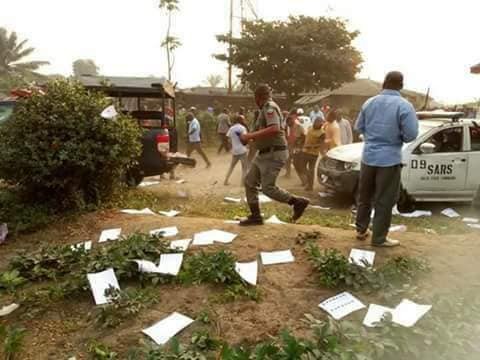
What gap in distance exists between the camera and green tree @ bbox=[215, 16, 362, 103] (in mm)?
27172

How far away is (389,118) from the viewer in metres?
4.14

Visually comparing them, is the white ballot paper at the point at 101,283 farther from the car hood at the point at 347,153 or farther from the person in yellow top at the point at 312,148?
the person in yellow top at the point at 312,148

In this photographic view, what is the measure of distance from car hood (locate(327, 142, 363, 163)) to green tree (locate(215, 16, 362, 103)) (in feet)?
64.0

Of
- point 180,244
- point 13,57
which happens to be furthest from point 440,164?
point 13,57

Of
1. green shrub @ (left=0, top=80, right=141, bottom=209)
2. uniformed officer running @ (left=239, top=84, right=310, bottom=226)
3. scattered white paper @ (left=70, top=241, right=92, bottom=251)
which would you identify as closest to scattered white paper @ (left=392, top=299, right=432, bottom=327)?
uniformed officer running @ (left=239, top=84, right=310, bottom=226)

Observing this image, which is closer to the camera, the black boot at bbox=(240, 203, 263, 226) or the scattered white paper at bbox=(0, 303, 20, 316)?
the scattered white paper at bbox=(0, 303, 20, 316)

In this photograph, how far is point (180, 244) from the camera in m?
4.52

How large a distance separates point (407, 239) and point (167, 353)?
9.45ft

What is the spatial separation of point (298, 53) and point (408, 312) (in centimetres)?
2525

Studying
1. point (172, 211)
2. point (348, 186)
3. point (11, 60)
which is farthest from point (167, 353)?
point (11, 60)

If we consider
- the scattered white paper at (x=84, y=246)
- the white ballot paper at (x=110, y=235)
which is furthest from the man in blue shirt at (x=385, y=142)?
the scattered white paper at (x=84, y=246)

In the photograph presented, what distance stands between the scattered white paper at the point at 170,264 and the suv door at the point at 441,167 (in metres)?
4.77

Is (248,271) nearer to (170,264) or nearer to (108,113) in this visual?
(170,264)

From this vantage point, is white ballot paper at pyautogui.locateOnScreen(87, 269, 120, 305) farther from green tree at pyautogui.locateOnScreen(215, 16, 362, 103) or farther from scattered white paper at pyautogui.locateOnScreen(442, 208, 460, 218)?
green tree at pyautogui.locateOnScreen(215, 16, 362, 103)
